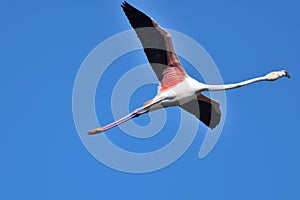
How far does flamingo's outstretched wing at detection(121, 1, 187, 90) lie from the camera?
30.3 meters

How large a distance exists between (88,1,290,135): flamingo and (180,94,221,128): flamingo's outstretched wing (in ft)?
0.12

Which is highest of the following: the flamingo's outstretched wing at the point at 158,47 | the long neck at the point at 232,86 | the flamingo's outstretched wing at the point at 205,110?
the flamingo's outstretched wing at the point at 158,47

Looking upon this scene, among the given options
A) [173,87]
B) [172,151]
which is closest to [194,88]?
[173,87]

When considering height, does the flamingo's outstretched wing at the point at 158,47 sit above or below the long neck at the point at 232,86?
above

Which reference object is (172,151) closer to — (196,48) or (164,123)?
(164,123)

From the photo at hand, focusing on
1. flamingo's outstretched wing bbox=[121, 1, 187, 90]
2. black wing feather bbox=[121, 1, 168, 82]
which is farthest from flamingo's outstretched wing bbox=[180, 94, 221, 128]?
black wing feather bbox=[121, 1, 168, 82]

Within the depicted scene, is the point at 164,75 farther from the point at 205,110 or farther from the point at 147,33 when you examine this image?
the point at 205,110

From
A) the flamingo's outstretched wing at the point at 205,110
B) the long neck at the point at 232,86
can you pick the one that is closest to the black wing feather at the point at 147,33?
the long neck at the point at 232,86

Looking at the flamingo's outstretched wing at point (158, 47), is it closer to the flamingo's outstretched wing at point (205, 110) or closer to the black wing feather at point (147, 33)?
the black wing feather at point (147, 33)

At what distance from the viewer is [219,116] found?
33.4m

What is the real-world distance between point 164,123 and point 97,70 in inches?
130

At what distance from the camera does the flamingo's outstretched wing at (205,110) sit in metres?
32.8

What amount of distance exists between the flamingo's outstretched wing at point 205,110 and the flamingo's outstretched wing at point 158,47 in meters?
1.44

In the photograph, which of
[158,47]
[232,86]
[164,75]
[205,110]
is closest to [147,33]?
[158,47]
